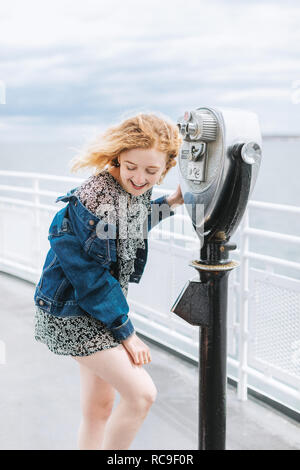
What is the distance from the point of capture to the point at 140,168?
1.39 m

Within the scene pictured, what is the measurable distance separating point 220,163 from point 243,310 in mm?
1205

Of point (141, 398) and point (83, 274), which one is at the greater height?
point (83, 274)

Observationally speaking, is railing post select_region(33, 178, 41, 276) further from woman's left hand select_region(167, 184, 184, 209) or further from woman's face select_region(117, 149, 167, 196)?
woman's face select_region(117, 149, 167, 196)

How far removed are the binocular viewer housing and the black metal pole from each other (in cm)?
11

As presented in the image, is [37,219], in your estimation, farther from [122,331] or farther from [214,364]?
A: [214,364]

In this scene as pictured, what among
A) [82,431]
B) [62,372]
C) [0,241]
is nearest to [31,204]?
[0,241]

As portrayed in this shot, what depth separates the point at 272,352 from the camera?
226 centimetres

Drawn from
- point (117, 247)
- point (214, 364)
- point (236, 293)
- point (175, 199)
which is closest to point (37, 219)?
point (236, 293)

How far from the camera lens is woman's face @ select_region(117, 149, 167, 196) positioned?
4.53 feet

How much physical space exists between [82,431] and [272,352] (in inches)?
37.5

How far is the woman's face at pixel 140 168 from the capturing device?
1382mm

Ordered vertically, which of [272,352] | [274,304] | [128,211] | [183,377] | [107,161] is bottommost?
[183,377]

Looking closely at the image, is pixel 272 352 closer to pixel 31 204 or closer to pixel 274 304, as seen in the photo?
pixel 274 304

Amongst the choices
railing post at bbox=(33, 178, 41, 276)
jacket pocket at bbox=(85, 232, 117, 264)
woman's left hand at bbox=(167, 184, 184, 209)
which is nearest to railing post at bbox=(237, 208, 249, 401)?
woman's left hand at bbox=(167, 184, 184, 209)
